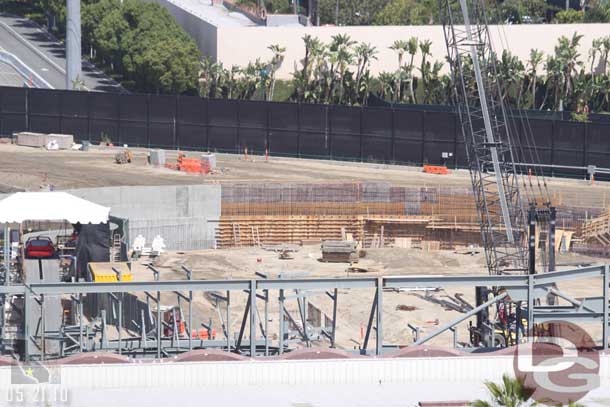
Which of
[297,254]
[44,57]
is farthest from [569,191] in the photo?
[44,57]

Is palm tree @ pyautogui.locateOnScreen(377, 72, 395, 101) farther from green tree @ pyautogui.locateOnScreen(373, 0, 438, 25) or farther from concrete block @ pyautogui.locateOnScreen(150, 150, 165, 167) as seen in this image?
green tree @ pyautogui.locateOnScreen(373, 0, 438, 25)

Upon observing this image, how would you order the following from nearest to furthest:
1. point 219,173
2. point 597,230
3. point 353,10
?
point 597,230, point 219,173, point 353,10

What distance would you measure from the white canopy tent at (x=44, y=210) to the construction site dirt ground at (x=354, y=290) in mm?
7255

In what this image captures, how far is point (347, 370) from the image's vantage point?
27.6 meters

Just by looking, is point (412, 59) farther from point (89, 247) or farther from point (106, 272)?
point (106, 272)

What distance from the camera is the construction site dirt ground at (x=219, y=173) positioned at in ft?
240

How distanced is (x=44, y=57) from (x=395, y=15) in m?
38.8

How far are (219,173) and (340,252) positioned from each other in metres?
17.4

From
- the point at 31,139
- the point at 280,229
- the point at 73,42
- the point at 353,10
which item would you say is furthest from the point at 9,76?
the point at 353,10

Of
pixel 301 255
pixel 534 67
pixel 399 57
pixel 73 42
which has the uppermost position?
pixel 73 42

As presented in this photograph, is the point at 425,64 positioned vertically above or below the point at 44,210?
above

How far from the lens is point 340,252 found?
207ft

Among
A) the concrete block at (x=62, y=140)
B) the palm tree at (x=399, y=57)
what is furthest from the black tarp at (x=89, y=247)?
the palm tree at (x=399, y=57)

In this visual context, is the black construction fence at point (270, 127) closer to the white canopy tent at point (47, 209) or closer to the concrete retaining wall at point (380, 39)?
the concrete retaining wall at point (380, 39)
